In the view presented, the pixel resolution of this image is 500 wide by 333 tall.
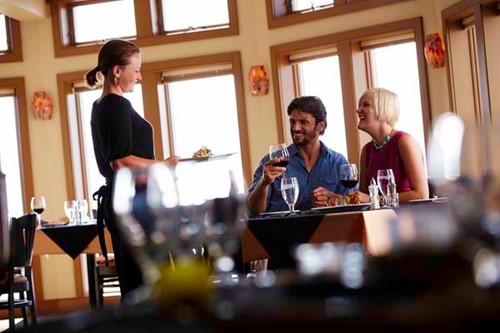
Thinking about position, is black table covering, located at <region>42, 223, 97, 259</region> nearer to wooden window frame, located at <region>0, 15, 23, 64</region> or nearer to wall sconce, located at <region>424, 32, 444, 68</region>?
wall sconce, located at <region>424, 32, 444, 68</region>

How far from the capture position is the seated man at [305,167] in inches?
181

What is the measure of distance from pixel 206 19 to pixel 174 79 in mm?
687

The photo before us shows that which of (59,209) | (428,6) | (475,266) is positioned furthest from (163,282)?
(59,209)

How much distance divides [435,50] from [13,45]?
4.49m

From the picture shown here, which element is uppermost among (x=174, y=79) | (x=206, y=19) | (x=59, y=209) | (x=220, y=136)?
(x=206, y=19)

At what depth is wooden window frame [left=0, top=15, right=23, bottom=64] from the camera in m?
9.41

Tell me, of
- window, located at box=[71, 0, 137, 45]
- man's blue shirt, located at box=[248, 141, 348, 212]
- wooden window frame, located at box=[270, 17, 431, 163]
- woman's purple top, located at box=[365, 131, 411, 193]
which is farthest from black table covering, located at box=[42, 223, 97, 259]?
window, located at box=[71, 0, 137, 45]

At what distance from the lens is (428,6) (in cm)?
763

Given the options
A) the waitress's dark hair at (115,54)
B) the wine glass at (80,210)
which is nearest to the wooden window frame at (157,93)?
the wine glass at (80,210)

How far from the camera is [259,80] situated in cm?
865

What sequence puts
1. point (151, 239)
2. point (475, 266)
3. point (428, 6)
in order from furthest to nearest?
point (428, 6)
point (151, 239)
point (475, 266)

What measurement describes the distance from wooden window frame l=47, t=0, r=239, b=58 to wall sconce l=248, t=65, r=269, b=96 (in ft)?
1.50

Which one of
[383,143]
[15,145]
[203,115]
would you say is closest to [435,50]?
[203,115]

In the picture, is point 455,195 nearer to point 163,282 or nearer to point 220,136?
point 163,282
